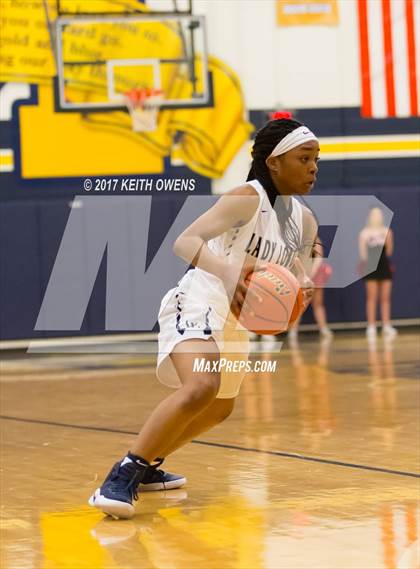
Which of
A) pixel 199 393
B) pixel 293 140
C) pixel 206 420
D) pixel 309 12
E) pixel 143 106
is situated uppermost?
pixel 309 12

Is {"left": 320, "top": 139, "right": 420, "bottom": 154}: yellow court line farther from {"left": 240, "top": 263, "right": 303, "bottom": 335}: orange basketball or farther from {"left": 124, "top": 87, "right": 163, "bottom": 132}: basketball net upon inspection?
{"left": 240, "top": 263, "right": 303, "bottom": 335}: orange basketball

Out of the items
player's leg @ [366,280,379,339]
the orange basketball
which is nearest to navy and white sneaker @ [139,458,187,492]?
the orange basketball

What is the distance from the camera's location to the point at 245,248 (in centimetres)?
550

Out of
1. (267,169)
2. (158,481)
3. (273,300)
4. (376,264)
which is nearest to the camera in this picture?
(273,300)

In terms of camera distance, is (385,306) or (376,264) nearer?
(376,264)

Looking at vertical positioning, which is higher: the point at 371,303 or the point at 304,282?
the point at 304,282

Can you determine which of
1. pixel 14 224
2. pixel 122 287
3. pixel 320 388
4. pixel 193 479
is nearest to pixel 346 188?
pixel 122 287

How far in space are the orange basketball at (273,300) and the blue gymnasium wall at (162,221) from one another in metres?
10.5

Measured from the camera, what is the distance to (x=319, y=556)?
4711mm

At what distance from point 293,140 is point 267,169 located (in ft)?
0.66

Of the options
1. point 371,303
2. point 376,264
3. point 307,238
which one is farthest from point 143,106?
→ point 307,238

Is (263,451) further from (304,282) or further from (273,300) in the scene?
(273,300)

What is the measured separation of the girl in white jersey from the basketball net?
414 inches

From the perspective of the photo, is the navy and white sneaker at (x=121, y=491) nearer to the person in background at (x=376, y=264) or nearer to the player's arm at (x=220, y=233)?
the player's arm at (x=220, y=233)
